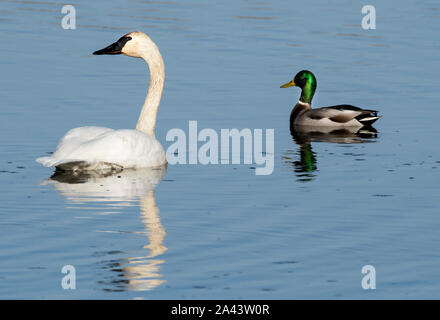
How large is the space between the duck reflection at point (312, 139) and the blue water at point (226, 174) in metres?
0.09


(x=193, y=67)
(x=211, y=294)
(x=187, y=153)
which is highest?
(x=193, y=67)

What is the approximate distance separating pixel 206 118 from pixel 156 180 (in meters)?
4.43

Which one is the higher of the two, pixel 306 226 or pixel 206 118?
pixel 206 118

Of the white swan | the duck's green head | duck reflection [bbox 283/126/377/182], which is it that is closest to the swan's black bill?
the white swan

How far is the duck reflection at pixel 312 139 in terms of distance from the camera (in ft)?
54.1

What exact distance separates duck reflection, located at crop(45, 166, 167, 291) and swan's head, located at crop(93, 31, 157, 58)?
7.95ft

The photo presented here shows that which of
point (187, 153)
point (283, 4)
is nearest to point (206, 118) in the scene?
point (187, 153)

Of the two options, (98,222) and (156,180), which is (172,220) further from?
(156,180)

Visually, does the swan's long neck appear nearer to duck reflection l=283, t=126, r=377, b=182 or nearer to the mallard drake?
duck reflection l=283, t=126, r=377, b=182

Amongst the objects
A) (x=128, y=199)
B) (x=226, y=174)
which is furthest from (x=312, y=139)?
(x=128, y=199)

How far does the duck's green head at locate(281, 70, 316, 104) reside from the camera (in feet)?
74.6

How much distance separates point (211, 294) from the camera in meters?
9.82

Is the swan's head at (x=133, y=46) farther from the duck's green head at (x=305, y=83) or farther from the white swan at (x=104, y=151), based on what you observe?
the duck's green head at (x=305, y=83)

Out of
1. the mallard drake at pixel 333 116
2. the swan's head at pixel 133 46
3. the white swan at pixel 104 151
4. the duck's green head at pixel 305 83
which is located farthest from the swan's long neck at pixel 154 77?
the duck's green head at pixel 305 83
